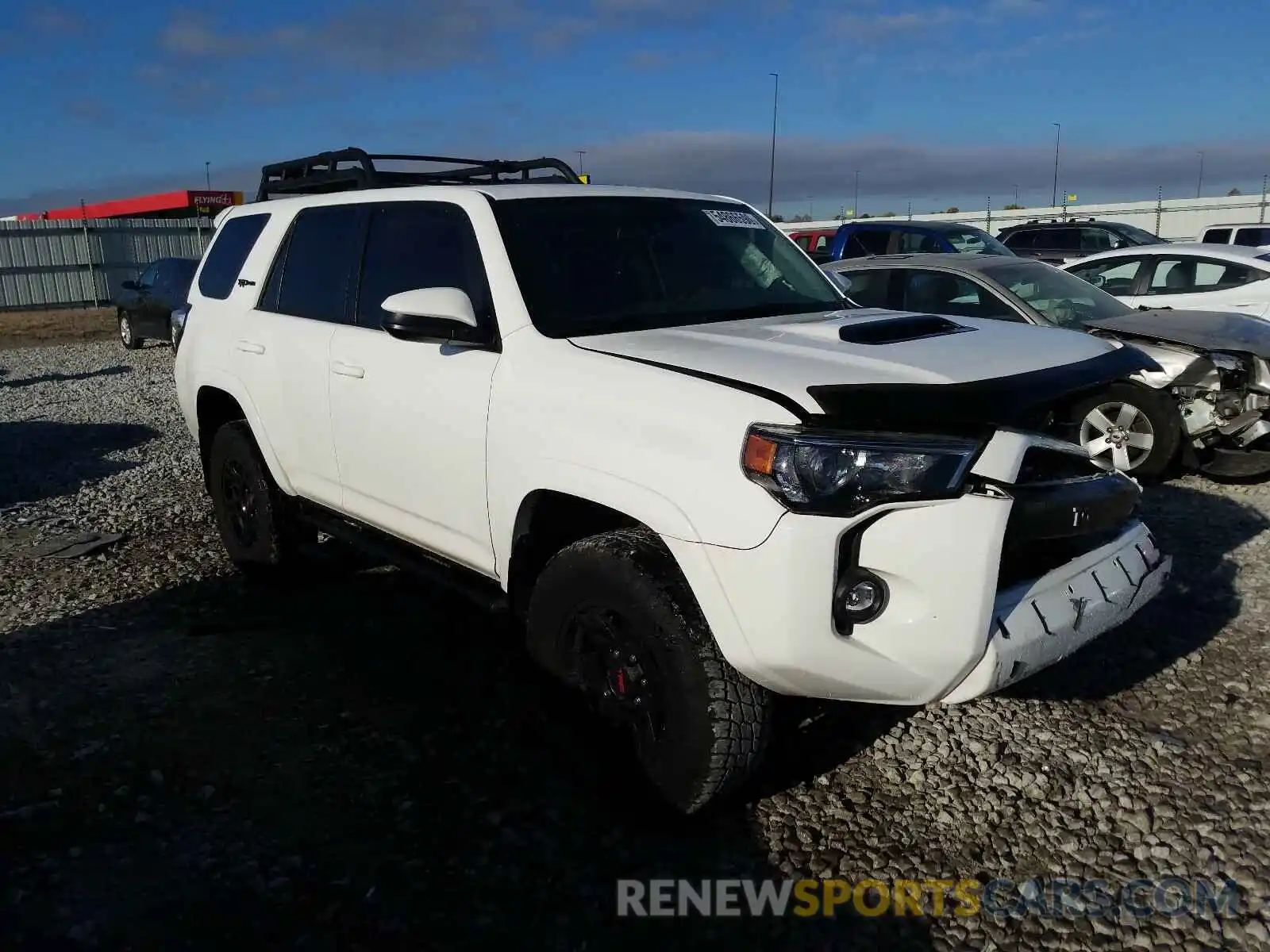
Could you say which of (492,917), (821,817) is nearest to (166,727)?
(492,917)

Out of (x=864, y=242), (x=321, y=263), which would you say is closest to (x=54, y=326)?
(x=864, y=242)

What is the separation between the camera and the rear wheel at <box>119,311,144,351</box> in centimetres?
1739

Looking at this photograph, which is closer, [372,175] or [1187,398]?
[372,175]

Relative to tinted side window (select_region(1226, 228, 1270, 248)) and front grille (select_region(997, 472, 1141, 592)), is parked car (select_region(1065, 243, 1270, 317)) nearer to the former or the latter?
front grille (select_region(997, 472, 1141, 592))

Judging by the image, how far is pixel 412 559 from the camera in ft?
13.2

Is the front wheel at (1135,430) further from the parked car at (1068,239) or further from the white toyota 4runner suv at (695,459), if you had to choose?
the parked car at (1068,239)

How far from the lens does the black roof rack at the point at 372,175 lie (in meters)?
4.83

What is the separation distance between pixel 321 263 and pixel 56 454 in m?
5.55

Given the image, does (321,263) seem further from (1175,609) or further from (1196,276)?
(1196,276)

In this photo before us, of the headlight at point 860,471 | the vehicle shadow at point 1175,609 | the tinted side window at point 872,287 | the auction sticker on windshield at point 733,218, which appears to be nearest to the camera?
the headlight at point 860,471

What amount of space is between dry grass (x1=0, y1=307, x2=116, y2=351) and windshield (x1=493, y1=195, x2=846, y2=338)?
18565 millimetres

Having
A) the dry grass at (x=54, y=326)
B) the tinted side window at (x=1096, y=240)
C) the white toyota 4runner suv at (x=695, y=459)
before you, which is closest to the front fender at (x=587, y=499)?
the white toyota 4runner suv at (x=695, y=459)

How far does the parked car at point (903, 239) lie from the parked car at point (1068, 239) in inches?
166

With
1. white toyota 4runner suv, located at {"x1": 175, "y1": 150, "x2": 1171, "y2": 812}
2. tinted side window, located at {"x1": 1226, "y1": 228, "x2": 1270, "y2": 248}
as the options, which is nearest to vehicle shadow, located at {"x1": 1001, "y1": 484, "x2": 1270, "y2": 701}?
white toyota 4runner suv, located at {"x1": 175, "y1": 150, "x2": 1171, "y2": 812}
